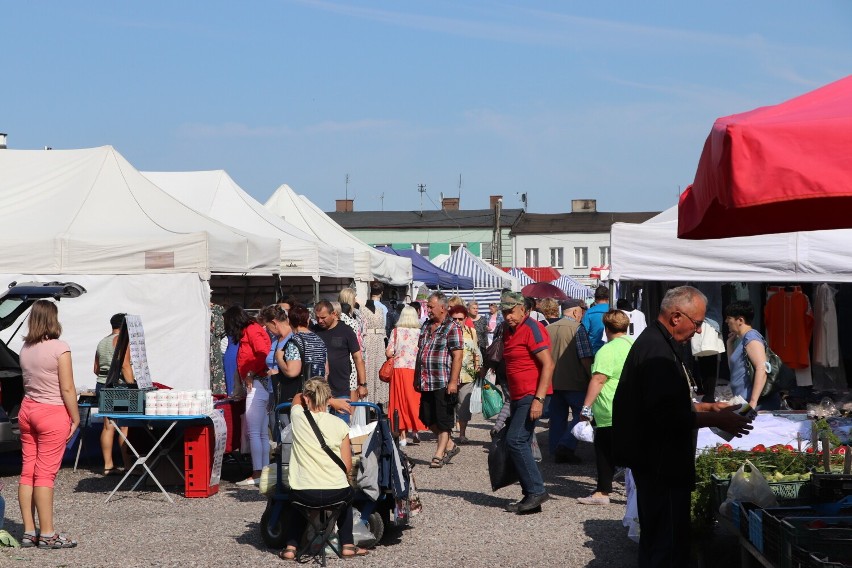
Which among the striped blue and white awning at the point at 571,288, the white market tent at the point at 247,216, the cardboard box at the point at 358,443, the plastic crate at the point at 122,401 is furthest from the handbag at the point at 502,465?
the striped blue and white awning at the point at 571,288

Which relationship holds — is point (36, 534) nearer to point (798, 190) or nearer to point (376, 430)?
point (376, 430)

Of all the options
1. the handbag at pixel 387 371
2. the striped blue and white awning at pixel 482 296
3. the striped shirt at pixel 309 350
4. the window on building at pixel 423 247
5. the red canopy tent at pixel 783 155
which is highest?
the window on building at pixel 423 247

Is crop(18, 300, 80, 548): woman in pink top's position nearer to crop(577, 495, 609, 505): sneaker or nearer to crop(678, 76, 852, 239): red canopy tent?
crop(577, 495, 609, 505): sneaker

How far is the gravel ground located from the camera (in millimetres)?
7812

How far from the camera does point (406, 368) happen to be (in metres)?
13.5

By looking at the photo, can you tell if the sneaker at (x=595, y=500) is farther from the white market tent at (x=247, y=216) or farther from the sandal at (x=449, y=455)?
the white market tent at (x=247, y=216)

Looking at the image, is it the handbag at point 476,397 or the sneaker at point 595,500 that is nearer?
the sneaker at point 595,500

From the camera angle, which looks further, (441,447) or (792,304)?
(792,304)

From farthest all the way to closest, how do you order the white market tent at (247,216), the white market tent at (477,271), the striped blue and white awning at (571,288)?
the striped blue and white awning at (571,288)
the white market tent at (477,271)
the white market tent at (247,216)

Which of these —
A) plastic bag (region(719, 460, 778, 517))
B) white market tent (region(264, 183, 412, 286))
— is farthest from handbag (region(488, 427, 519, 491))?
white market tent (region(264, 183, 412, 286))

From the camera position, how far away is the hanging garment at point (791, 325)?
1321 cm

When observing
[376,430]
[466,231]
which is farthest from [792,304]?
[466,231]

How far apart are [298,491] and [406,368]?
591 cm

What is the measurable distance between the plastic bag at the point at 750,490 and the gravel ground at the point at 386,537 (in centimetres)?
126
